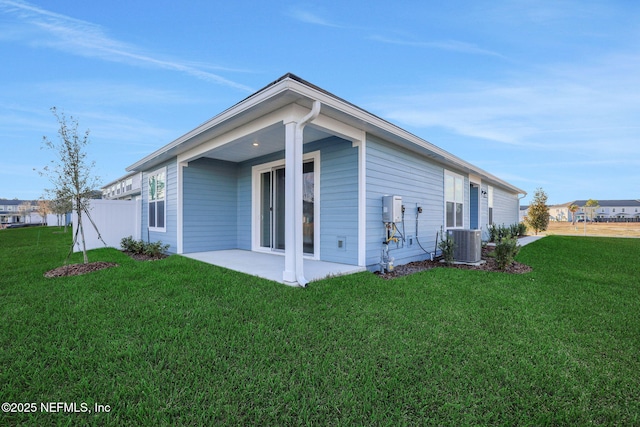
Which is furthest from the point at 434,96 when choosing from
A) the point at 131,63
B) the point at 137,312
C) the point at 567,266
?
the point at 137,312

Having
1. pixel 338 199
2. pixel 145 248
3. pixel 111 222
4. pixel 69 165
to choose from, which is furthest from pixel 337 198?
pixel 111 222

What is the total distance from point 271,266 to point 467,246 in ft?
14.5

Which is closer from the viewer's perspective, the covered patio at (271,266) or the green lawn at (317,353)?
the green lawn at (317,353)

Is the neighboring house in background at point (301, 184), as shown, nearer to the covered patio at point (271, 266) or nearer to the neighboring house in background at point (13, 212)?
the covered patio at point (271, 266)

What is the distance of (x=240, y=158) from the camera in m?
7.20

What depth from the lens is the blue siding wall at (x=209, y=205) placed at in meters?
6.96

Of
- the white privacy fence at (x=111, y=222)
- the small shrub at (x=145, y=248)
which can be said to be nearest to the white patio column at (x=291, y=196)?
the small shrub at (x=145, y=248)

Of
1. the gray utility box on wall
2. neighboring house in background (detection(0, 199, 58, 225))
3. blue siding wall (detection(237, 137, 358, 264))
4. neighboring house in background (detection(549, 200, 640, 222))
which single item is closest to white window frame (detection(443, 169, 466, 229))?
the gray utility box on wall

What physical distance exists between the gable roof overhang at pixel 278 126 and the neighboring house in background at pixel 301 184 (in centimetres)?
2

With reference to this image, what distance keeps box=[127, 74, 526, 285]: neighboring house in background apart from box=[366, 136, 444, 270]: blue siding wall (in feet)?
0.08

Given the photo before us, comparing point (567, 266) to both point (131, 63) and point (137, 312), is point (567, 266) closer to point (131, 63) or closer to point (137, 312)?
point (137, 312)

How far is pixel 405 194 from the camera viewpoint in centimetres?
621

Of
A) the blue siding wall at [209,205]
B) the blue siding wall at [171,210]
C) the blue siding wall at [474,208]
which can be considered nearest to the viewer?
the blue siding wall at [209,205]

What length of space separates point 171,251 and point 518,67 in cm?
1092
